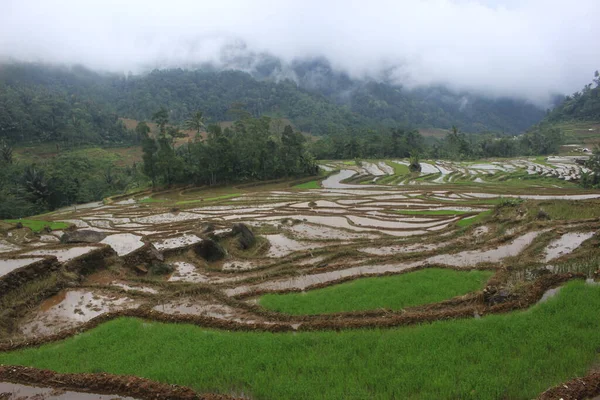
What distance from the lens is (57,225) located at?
27344 mm

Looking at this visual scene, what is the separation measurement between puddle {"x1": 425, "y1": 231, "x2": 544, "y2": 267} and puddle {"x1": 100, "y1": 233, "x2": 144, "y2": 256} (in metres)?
14.7

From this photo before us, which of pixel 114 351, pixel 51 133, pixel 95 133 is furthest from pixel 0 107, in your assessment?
pixel 114 351

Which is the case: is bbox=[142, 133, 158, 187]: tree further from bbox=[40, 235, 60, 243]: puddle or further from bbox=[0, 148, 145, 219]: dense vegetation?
bbox=[40, 235, 60, 243]: puddle

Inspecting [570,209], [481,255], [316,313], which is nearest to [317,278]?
[316,313]

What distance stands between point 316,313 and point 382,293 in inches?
84.6

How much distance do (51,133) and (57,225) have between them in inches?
3283

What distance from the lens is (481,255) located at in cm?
1463

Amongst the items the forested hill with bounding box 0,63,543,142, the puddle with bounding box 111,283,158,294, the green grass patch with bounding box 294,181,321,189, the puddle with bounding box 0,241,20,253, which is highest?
the forested hill with bounding box 0,63,543,142

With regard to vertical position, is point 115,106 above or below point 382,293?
above

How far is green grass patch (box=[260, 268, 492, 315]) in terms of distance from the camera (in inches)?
377

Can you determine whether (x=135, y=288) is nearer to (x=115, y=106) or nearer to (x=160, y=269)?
(x=160, y=269)

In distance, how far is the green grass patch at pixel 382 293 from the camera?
9587 mm

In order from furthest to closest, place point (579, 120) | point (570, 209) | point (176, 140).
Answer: point (579, 120) < point (176, 140) < point (570, 209)

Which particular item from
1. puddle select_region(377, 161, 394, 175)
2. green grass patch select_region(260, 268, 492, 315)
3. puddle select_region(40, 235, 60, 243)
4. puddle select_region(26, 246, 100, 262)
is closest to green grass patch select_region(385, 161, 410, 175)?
puddle select_region(377, 161, 394, 175)
